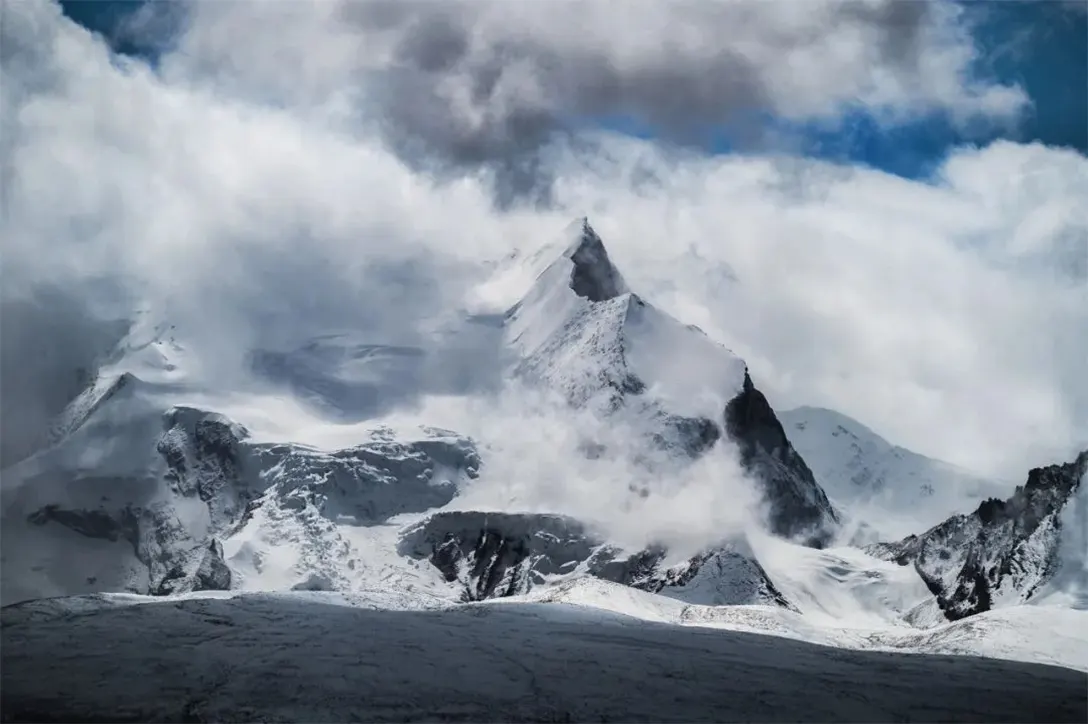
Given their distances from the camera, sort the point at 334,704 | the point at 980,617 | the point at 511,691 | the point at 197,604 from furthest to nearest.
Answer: the point at 980,617 < the point at 197,604 < the point at 511,691 < the point at 334,704

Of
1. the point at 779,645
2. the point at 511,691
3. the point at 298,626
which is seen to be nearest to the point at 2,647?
the point at 298,626

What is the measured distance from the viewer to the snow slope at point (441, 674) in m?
76.3

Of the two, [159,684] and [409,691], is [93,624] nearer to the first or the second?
[159,684]

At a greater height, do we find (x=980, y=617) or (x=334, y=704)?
(x=980, y=617)

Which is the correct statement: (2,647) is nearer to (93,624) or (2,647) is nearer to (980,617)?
(93,624)

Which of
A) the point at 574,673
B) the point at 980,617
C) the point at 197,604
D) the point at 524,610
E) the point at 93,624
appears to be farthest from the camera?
the point at 980,617

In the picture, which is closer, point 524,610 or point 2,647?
point 2,647

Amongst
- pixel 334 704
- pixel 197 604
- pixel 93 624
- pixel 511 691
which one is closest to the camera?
pixel 334 704

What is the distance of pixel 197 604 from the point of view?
108 metres

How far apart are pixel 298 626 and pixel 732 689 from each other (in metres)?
34.5

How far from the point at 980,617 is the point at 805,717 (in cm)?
10249

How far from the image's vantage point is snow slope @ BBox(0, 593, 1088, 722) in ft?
250

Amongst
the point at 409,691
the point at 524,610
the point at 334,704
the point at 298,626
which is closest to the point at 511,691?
the point at 409,691

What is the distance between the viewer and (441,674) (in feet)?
281
